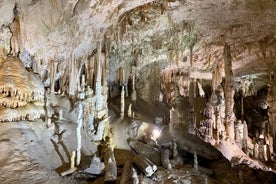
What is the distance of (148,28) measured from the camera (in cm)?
1146

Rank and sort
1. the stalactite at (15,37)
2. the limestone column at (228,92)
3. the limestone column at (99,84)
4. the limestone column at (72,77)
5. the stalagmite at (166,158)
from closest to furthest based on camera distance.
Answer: the stalactite at (15,37) < the stalagmite at (166,158) < the limestone column at (72,77) < the limestone column at (99,84) < the limestone column at (228,92)

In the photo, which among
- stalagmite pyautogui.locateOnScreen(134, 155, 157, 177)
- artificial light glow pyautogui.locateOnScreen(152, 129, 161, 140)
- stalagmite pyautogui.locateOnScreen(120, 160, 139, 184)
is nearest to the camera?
stalagmite pyautogui.locateOnScreen(120, 160, 139, 184)

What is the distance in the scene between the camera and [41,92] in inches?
372

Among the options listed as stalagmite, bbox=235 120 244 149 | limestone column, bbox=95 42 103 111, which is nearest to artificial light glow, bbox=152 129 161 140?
limestone column, bbox=95 42 103 111

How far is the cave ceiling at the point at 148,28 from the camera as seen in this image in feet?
28.6

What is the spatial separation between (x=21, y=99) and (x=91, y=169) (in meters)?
3.04

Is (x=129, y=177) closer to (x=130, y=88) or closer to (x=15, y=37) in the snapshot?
(x=15, y=37)

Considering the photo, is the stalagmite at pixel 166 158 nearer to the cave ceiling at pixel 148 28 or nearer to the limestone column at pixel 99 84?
the limestone column at pixel 99 84

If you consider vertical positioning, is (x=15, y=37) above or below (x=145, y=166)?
above

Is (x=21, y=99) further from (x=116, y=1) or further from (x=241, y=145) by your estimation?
(x=241, y=145)

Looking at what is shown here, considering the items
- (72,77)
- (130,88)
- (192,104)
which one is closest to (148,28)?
(72,77)

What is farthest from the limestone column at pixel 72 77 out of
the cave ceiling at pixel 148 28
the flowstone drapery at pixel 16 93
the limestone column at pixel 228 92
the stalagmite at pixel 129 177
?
the limestone column at pixel 228 92

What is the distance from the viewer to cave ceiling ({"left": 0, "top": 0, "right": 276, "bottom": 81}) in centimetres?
870

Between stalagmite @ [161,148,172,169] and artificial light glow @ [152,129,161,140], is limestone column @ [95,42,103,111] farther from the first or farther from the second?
stalagmite @ [161,148,172,169]
